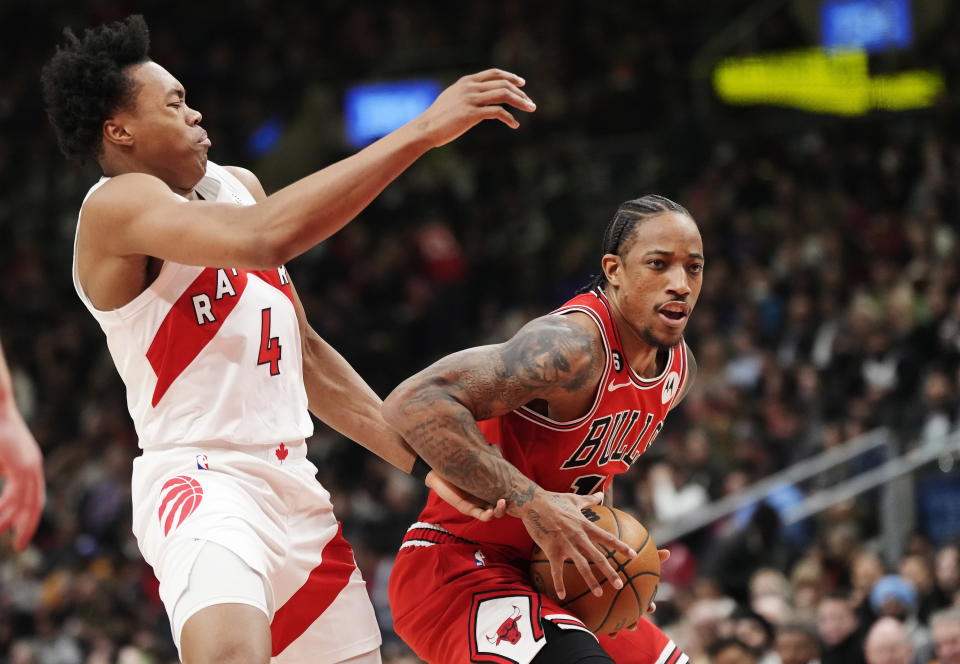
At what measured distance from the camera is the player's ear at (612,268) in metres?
4.41

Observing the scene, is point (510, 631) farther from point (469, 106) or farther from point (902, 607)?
point (902, 607)

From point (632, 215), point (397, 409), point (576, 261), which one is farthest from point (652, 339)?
point (576, 261)

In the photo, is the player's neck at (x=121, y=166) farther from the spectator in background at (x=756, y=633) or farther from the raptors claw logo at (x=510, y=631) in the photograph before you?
the spectator in background at (x=756, y=633)

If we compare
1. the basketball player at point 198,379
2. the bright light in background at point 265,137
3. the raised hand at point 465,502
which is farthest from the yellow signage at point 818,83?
the basketball player at point 198,379

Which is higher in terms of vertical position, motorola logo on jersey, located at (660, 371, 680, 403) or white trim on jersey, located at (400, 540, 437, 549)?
motorola logo on jersey, located at (660, 371, 680, 403)

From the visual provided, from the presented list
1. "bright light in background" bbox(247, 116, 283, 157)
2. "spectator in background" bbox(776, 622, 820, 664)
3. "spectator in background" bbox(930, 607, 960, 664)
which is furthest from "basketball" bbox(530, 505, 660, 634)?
→ "bright light in background" bbox(247, 116, 283, 157)

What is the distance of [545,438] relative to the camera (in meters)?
4.30

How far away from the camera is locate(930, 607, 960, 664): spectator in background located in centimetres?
672

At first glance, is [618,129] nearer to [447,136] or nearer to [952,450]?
[952,450]

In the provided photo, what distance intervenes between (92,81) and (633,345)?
6.27 ft

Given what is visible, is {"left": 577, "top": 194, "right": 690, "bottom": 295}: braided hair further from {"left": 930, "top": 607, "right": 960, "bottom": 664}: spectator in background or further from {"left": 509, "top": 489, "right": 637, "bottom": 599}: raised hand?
{"left": 930, "top": 607, "right": 960, "bottom": 664}: spectator in background

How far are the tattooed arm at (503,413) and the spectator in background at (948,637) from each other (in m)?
3.45

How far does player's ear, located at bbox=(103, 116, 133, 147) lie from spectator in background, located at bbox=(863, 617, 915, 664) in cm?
465

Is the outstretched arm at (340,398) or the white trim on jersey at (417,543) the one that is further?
the outstretched arm at (340,398)
